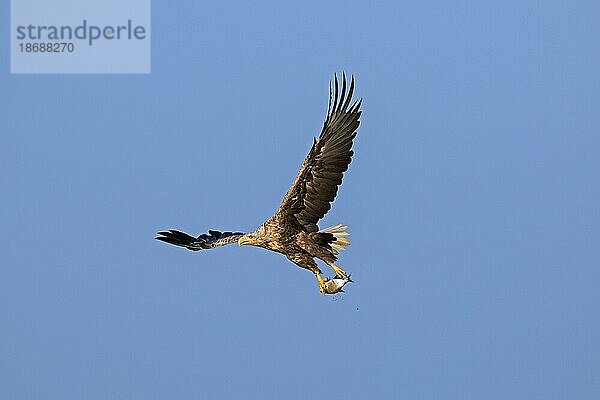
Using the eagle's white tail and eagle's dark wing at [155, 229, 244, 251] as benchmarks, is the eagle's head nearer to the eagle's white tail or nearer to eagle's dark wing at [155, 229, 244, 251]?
the eagle's white tail

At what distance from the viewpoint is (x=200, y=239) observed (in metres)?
13.5

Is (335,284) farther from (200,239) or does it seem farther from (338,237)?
(200,239)

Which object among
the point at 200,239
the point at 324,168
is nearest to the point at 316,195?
the point at 324,168

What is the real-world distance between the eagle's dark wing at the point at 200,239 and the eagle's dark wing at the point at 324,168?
115 centimetres

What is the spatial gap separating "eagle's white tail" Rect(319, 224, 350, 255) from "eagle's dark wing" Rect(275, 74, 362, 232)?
0.72ft

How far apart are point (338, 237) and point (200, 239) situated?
2.01 metres

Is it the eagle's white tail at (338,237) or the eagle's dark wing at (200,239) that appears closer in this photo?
the eagle's white tail at (338,237)

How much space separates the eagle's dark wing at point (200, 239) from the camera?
511 inches

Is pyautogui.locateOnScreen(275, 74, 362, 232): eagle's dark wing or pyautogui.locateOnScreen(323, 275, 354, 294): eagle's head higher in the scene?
pyautogui.locateOnScreen(275, 74, 362, 232): eagle's dark wing

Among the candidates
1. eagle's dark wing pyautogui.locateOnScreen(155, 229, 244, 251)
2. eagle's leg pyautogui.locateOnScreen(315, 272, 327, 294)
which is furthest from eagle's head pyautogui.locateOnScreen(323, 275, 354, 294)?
eagle's dark wing pyautogui.locateOnScreen(155, 229, 244, 251)

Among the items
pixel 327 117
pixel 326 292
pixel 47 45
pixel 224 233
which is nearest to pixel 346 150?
pixel 327 117

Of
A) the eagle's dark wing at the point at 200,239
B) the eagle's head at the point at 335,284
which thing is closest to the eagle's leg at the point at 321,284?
the eagle's head at the point at 335,284

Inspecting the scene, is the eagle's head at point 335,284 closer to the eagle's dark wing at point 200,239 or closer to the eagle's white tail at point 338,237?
the eagle's white tail at point 338,237

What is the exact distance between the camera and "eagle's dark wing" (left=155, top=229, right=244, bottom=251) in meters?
13.0
